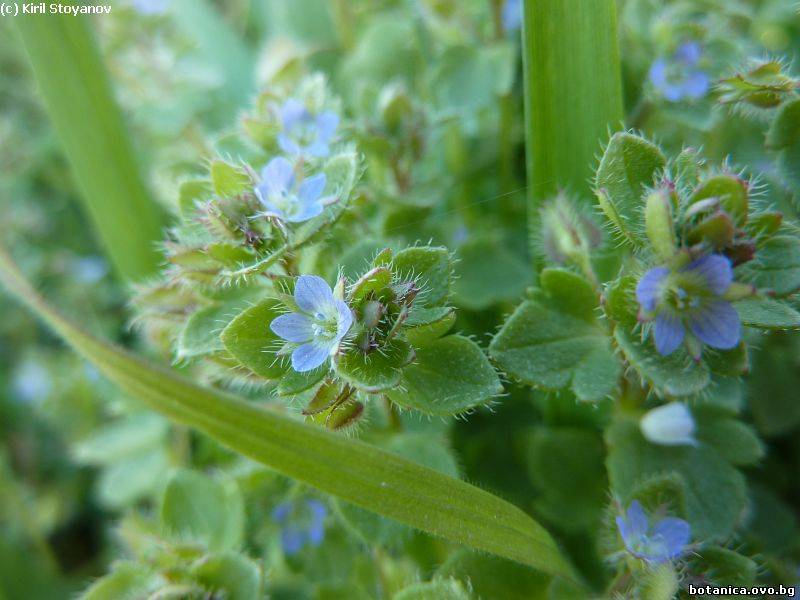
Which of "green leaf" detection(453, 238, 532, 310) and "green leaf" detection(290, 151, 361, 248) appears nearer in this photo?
"green leaf" detection(290, 151, 361, 248)

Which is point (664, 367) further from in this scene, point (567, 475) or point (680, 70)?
point (680, 70)

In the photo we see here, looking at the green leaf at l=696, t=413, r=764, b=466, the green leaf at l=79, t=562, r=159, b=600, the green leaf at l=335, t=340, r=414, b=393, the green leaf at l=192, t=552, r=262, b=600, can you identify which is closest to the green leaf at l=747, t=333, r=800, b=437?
the green leaf at l=696, t=413, r=764, b=466

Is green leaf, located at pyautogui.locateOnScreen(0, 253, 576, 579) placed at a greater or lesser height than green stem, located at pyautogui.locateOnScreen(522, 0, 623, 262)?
lesser

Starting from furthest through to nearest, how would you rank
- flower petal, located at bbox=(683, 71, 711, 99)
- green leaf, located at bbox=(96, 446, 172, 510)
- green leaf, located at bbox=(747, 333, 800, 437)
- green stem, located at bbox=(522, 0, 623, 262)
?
green leaf, located at bbox=(96, 446, 172, 510), green leaf, located at bbox=(747, 333, 800, 437), flower petal, located at bbox=(683, 71, 711, 99), green stem, located at bbox=(522, 0, 623, 262)

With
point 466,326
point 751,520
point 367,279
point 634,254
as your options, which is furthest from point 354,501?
point 751,520

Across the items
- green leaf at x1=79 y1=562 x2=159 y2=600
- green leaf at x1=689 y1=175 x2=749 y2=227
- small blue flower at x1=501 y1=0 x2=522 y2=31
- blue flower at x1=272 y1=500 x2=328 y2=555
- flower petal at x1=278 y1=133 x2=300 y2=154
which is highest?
small blue flower at x1=501 y1=0 x2=522 y2=31

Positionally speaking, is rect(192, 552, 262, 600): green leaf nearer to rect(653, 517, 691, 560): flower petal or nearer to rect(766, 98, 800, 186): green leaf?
rect(653, 517, 691, 560): flower petal

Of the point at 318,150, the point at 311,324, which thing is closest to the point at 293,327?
the point at 311,324
